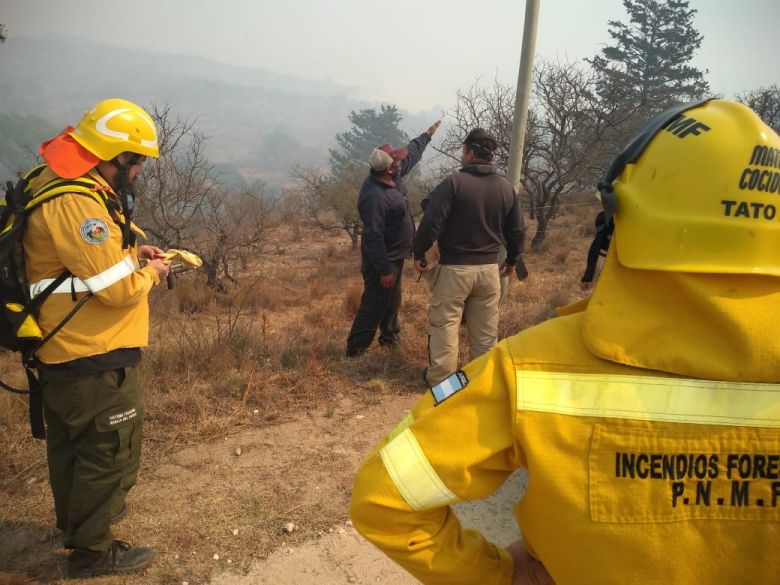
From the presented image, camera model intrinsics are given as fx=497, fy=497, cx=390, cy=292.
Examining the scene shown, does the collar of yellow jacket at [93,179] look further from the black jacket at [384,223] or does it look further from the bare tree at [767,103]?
the bare tree at [767,103]

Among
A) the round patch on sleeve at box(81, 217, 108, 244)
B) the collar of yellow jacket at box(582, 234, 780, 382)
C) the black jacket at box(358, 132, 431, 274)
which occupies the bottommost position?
the black jacket at box(358, 132, 431, 274)

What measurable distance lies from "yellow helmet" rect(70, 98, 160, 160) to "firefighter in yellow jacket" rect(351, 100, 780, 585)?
2.20 meters

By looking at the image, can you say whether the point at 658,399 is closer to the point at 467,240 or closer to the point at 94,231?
the point at 94,231

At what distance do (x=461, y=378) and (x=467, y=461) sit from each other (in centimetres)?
16

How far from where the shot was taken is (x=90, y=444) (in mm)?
2389

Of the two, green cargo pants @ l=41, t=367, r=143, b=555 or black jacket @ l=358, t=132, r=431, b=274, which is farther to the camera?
black jacket @ l=358, t=132, r=431, b=274

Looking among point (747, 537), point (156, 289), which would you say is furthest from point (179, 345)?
point (747, 537)

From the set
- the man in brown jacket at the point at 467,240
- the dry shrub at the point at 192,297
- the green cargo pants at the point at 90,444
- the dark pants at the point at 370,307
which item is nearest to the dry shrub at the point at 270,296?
the dry shrub at the point at 192,297

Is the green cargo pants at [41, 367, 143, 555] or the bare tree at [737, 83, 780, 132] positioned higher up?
the bare tree at [737, 83, 780, 132]

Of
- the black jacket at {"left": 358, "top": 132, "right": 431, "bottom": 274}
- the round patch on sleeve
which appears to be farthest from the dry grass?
the round patch on sleeve

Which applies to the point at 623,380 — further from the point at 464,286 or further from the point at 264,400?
the point at 264,400

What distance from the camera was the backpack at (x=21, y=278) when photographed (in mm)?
2172

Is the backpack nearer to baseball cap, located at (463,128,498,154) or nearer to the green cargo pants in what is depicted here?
the green cargo pants

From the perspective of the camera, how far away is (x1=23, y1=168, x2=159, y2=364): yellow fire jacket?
85.3 inches
